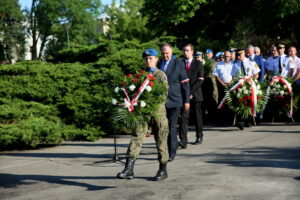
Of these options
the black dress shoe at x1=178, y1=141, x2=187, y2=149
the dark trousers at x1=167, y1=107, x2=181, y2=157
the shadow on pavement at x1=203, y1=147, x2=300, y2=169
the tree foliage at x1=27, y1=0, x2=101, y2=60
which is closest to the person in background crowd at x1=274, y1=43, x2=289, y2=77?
the shadow on pavement at x1=203, y1=147, x2=300, y2=169

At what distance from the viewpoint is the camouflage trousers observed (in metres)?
6.20

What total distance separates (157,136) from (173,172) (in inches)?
27.0

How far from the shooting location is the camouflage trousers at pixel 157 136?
20.3 feet

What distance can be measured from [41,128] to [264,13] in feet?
54.0

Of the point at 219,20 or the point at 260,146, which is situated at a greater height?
the point at 219,20

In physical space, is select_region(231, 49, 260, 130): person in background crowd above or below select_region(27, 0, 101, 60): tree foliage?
below

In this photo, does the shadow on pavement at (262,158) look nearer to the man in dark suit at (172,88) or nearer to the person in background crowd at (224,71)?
the man in dark suit at (172,88)

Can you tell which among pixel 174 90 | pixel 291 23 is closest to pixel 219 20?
pixel 291 23

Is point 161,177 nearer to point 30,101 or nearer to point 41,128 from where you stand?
point 41,128

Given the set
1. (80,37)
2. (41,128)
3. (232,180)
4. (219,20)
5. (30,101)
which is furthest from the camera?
(80,37)

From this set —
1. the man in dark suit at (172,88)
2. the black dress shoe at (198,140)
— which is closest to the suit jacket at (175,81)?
the man in dark suit at (172,88)

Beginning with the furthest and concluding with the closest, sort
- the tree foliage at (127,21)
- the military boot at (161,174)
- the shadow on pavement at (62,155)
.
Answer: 1. the tree foliage at (127,21)
2. the shadow on pavement at (62,155)
3. the military boot at (161,174)

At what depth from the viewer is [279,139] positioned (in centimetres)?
932

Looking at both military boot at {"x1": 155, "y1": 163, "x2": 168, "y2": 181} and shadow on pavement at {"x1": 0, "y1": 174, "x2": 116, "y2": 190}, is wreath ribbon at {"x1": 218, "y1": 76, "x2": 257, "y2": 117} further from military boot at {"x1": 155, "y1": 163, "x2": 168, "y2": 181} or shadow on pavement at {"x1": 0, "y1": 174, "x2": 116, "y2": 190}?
shadow on pavement at {"x1": 0, "y1": 174, "x2": 116, "y2": 190}
